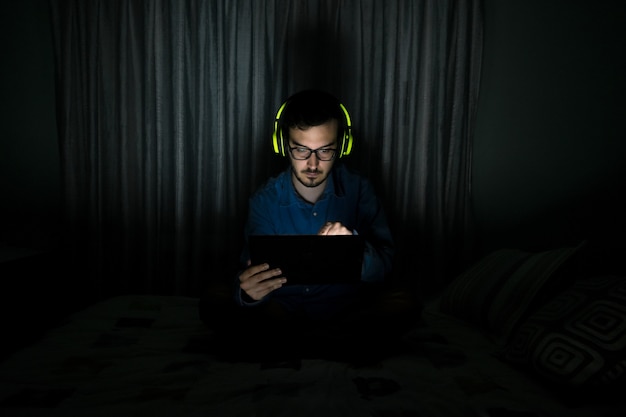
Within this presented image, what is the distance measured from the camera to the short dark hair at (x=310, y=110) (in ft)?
4.84

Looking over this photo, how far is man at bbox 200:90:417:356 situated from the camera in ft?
4.40

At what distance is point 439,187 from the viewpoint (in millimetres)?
2215

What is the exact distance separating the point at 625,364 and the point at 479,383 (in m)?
0.31

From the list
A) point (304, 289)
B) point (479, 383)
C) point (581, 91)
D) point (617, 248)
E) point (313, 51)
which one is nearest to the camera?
point (479, 383)

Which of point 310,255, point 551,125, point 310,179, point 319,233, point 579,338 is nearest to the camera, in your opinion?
point 579,338

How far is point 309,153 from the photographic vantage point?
4.88 feet

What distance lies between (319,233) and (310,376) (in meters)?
0.43

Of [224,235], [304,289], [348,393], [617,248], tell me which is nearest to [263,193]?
[304,289]

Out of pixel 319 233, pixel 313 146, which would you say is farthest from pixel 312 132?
pixel 319 233

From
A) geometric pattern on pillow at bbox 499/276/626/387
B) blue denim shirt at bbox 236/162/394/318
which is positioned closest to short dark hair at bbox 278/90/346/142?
blue denim shirt at bbox 236/162/394/318

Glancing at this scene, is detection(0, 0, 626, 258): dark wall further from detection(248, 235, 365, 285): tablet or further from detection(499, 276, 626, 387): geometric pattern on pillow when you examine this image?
detection(248, 235, 365, 285): tablet

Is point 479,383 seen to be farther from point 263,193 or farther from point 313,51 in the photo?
point 313,51

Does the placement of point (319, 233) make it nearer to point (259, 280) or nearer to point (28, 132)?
point (259, 280)

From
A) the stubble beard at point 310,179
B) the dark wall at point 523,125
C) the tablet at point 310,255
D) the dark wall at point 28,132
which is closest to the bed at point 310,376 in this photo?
the tablet at point 310,255
